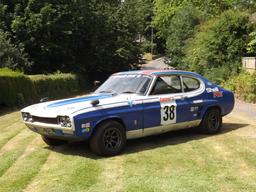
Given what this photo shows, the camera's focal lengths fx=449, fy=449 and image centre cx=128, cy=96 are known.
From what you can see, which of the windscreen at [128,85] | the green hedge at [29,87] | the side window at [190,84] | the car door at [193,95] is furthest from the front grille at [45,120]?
the green hedge at [29,87]

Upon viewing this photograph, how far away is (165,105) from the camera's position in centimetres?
929

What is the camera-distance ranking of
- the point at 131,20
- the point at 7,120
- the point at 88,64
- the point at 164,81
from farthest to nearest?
the point at 131,20
the point at 88,64
the point at 7,120
the point at 164,81

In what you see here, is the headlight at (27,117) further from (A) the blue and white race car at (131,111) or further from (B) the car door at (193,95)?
(B) the car door at (193,95)

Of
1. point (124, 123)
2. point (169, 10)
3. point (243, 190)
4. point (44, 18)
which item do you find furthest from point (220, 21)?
point (169, 10)

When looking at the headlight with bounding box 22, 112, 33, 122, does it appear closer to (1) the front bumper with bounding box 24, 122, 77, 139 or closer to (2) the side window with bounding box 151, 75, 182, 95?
(1) the front bumper with bounding box 24, 122, 77, 139

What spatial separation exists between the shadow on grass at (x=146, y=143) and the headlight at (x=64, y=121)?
776 mm

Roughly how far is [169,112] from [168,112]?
0.03 m

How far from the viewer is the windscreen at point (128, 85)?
30.3ft

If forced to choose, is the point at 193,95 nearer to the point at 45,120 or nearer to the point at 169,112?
the point at 169,112

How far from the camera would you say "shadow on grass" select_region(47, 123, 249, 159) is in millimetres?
8703

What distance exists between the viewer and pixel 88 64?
36.2 meters

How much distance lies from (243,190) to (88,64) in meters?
30.7

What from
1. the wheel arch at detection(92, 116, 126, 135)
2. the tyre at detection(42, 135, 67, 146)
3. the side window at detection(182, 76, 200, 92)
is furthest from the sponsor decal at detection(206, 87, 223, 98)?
the tyre at detection(42, 135, 67, 146)

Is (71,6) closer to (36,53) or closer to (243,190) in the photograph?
(36,53)
